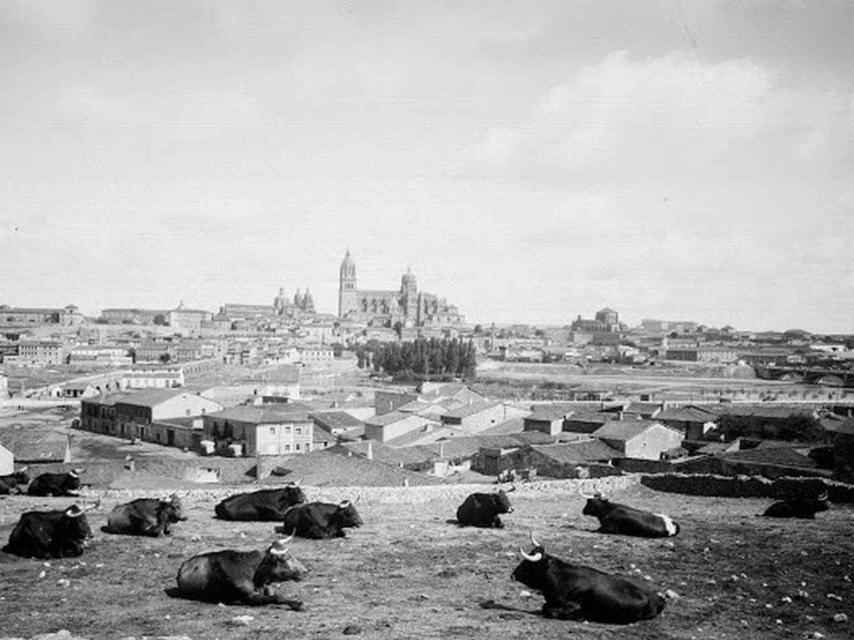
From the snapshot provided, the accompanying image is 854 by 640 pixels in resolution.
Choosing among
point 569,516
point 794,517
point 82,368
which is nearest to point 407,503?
point 569,516

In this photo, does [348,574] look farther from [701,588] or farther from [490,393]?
[490,393]

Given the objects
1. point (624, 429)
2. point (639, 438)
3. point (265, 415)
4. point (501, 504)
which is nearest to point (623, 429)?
point (624, 429)

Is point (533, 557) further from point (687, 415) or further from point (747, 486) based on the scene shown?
point (687, 415)

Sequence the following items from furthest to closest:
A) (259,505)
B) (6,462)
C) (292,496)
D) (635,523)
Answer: (6,462) < (292,496) < (259,505) < (635,523)

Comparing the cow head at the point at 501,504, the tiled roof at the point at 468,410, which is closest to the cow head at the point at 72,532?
the cow head at the point at 501,504

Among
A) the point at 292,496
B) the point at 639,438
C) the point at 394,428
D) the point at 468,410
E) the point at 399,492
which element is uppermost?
the point at 292,496

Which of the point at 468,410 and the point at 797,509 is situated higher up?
the point at 797,509
